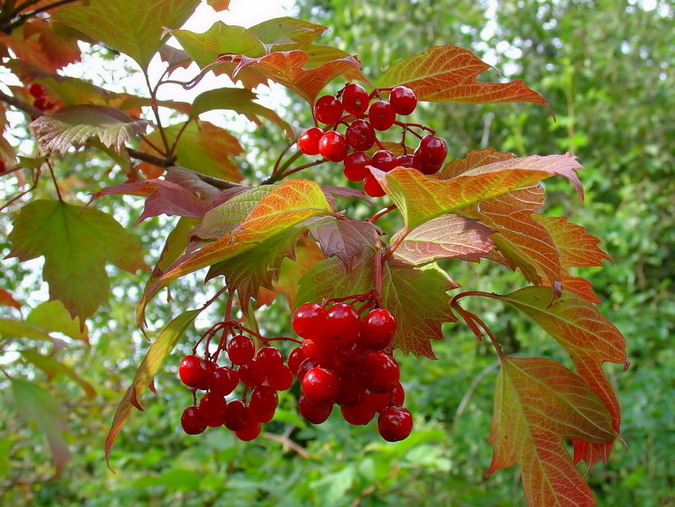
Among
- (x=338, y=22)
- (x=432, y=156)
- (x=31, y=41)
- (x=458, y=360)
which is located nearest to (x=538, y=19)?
(x=338, y=22)

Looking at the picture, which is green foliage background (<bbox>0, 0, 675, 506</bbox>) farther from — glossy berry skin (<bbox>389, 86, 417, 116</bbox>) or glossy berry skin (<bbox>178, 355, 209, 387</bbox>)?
glossy berry skin (<bbox>389, 86, 417, 116</bbox>)

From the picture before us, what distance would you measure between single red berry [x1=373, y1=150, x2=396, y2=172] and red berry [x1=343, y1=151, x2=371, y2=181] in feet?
0.04

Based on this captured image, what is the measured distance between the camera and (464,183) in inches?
15.9

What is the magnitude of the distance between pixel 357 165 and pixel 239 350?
0.64 feet

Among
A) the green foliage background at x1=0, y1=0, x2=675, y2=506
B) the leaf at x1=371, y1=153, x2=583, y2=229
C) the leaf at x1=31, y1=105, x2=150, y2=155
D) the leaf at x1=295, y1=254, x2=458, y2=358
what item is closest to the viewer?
the leaf at x1=371, y1=153, x2=583, y2=229

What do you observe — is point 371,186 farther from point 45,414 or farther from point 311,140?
point 45,414

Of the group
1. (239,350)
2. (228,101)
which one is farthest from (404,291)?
(228,101)

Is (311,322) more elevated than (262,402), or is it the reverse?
(311,322)

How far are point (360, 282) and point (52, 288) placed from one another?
48cm

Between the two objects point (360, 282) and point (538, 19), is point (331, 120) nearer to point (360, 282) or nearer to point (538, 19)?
point (360, 282)

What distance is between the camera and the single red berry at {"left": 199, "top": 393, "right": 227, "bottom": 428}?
1.82ft

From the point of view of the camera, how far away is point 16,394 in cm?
106

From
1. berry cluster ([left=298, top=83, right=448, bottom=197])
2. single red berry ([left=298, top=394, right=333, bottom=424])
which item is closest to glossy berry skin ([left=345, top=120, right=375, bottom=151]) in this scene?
berry cluster ([left=298, top=83, right=448, bottom=197])

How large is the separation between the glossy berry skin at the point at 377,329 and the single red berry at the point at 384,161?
0.15m
